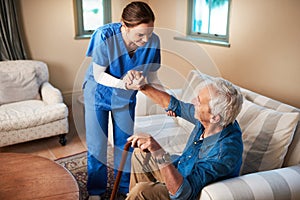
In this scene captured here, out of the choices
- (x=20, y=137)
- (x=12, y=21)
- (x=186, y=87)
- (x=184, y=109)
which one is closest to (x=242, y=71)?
(x=186, y=87)

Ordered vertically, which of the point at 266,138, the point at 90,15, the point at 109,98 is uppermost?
the point at 90,15

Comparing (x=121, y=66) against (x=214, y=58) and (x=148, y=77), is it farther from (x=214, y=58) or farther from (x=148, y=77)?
(x=214, y=58)

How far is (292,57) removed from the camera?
85.9 inches

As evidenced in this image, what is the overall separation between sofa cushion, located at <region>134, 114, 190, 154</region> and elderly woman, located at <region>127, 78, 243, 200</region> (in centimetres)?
39

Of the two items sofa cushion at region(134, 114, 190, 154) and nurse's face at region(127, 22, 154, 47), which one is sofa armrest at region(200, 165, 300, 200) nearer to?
sofa cushion at region(134, 114, 190, 154)

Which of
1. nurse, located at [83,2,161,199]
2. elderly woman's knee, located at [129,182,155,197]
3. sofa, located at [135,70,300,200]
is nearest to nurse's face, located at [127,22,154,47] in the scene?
nurse, located at [83,2,161,199]

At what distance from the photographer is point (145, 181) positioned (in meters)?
1.64

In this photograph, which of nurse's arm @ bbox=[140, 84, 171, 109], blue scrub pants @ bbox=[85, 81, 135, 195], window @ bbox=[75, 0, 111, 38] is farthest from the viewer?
window @ bbox=[75, 0, 111, 38]

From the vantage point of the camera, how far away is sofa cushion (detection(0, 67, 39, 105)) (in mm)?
2994

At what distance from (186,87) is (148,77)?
30 cm

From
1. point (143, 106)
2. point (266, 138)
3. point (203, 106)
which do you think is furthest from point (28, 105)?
point (266, 138)

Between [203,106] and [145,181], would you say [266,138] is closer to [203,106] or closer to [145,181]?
[203,106]

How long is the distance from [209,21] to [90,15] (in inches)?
60.0

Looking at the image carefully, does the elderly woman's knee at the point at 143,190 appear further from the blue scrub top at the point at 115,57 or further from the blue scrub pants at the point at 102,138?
the blue scrub top at the point at 115,57
